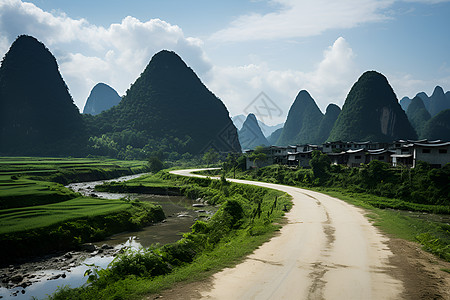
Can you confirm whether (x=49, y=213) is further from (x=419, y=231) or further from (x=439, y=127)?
(x=439, y=127)

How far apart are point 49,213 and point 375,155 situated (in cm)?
5376

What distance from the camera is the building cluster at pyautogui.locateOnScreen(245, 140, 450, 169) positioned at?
4106 cm

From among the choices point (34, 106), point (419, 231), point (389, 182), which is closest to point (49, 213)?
point (419, 231)

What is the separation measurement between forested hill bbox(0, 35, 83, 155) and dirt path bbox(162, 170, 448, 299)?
121 m

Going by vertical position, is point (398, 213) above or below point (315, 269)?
below

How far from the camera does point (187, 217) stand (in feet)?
103

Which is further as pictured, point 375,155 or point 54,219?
point 375,155

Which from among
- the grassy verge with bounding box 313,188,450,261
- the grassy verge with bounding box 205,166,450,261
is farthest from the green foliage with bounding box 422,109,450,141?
the grassy verge with bounding box 313,188,450,261

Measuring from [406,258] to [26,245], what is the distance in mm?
22385

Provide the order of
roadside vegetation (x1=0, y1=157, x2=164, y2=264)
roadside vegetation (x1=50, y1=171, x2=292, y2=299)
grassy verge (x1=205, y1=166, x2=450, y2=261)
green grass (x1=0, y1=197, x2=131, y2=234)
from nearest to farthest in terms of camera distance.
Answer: roadside vegetation (x1=50, y1=171, x2=292, y2=299), grassy verge (x1=205, y1=166, x2=450, y2=261), roadside vegetation (x1=0, y1=157, x2=164, y2=264), green grass (x1=0, y1=197, x2=131, y2=234)

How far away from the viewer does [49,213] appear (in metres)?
23.8

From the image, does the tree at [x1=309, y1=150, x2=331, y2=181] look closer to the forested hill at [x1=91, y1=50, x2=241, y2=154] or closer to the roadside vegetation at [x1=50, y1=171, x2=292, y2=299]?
the roadside vegetation at [x1=50, y1=171, x2=292, y2=299]

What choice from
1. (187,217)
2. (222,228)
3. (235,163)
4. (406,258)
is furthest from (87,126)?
(406,258)

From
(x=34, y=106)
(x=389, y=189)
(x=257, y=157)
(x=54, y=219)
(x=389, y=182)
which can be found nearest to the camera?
(x=54, y=219)
